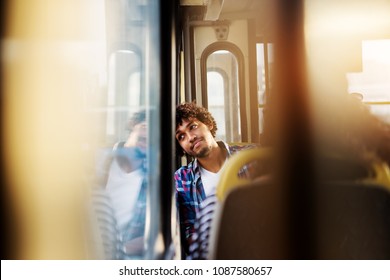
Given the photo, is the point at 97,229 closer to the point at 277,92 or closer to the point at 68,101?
the point at 68,101

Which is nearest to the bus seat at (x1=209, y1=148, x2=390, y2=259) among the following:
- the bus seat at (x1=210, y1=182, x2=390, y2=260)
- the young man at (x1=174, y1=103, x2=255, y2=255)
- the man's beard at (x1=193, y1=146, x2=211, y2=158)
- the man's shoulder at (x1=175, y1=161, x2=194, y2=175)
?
the bus seat at (x1=210, y1=182, x2=390, y2=260)

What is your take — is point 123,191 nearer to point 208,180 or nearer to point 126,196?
point 126,196

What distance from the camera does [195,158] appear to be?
1.64 meters

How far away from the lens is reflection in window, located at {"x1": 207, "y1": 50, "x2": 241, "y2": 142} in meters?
1.74

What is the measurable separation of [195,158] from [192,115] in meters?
0.18

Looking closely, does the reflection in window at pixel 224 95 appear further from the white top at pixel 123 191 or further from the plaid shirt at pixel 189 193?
the white top at pixel 123 191

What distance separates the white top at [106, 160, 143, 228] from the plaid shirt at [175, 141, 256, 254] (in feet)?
0.80

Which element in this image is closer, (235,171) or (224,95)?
(235,171)

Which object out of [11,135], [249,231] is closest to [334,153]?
[249,231]

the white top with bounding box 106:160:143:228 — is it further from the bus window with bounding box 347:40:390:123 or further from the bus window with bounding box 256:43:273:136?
the bus window with bounding box 347:40:390:123

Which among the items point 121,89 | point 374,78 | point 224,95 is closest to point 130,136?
point 121,89

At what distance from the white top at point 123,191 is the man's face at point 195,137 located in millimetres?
346

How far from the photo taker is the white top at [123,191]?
124cm

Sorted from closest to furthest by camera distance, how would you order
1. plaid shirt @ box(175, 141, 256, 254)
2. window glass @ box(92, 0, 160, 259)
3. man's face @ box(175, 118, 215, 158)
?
window glass @ box(92, 0, 160, 259), plaid shirt @ box(175, 141, 256, 254), man's face @ box(175, 118, 215, 158)
